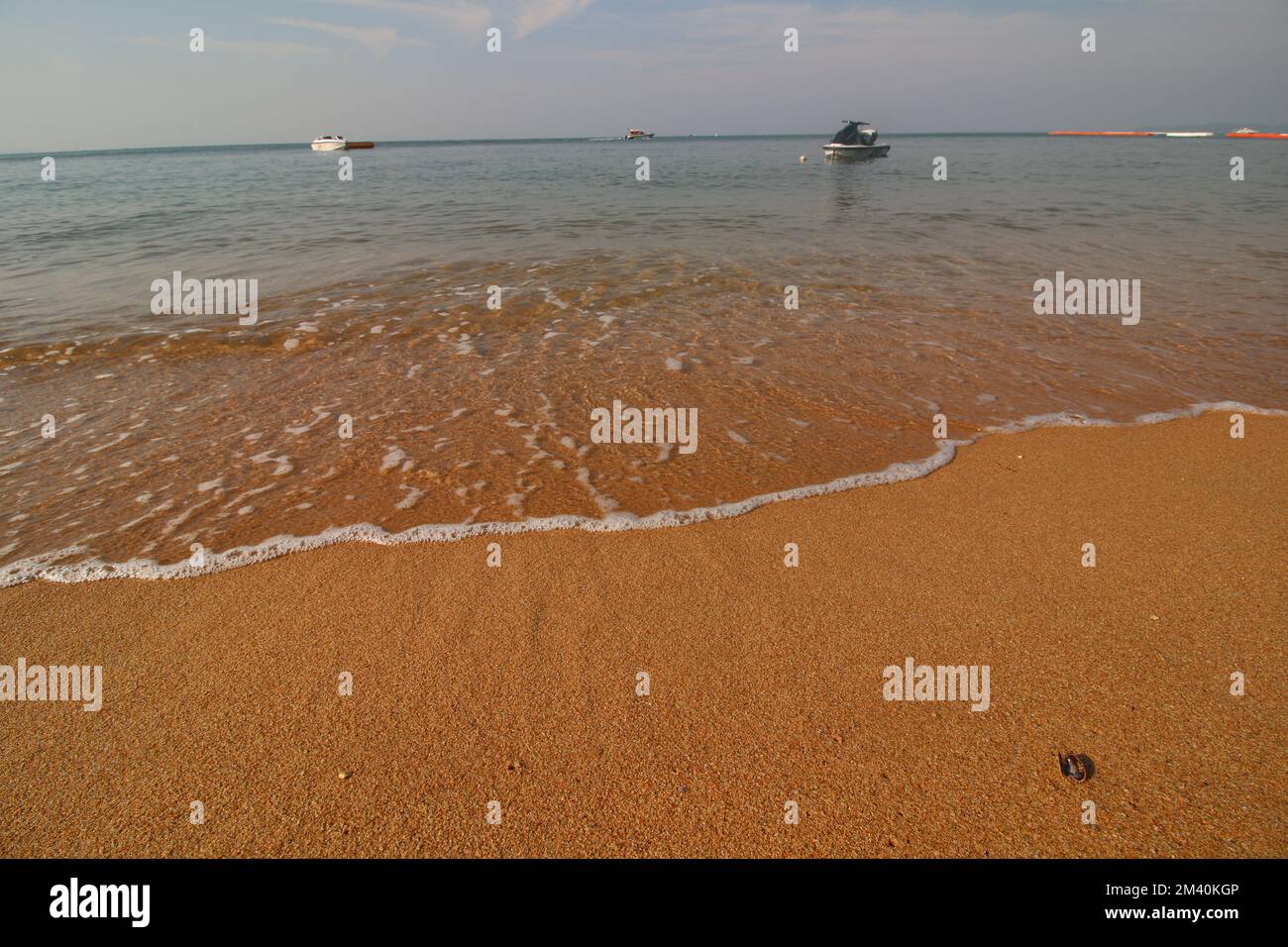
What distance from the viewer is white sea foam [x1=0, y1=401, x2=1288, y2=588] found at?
11.2 ft

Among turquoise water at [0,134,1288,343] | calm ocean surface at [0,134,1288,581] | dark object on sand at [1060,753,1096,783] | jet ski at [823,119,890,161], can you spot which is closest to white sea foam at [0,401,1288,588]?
calm ocean surface at [0,134,1288,581]

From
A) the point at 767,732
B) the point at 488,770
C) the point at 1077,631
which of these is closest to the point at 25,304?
the point at 488,770

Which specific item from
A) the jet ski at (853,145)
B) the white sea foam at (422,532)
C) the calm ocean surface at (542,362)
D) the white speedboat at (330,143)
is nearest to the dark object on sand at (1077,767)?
the white sea foam at (422,532)

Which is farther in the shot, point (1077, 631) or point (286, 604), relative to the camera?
point (286, 604)

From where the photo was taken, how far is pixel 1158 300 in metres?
→ 8.45

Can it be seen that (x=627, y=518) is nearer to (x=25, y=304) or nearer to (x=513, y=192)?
(x=25, y=304)

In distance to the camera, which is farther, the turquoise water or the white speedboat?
the white speedboat

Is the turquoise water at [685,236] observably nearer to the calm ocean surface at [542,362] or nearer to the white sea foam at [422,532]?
the calm ocean surface at [542,362]

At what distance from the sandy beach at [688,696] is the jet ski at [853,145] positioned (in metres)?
42.8

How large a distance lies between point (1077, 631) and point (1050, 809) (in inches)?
40.5

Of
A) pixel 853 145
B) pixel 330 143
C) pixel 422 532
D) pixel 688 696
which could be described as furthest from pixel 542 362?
pixel 330 143

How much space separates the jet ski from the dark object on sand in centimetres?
4468

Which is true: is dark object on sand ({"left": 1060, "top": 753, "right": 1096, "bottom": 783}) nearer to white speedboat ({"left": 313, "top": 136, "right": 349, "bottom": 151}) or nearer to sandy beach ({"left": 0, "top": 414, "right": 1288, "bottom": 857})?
sandy beach ({"left": 0, "top": 414, "right": 1288, "bottom": 857})
